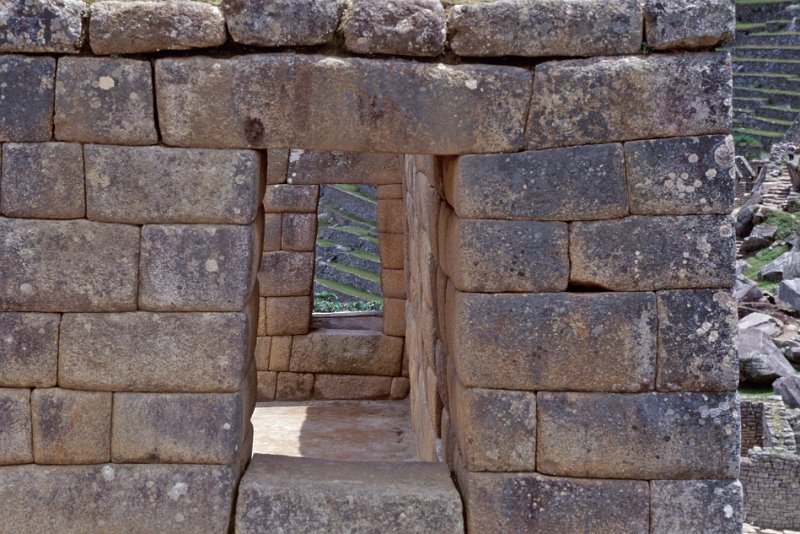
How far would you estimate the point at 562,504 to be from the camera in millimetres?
4949

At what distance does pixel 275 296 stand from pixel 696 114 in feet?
25.8

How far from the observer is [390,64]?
4.82 meters

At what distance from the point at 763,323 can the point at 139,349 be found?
23.8 m

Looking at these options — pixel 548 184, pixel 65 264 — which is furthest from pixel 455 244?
pixel 65 264

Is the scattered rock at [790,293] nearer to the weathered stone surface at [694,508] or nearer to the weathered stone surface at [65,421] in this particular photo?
the weathered stone surface at [694,508]

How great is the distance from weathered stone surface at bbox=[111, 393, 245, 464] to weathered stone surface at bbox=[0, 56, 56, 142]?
1.45 m

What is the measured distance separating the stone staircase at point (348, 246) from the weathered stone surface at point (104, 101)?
27.0 meters

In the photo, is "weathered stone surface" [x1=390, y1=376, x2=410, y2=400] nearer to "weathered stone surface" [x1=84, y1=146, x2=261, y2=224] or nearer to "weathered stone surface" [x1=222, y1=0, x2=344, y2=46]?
"weathered stone surface" [x1=84, y1=146, x2=261, y2=224]

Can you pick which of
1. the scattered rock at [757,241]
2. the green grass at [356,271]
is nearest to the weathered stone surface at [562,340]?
the green grass at [356,271]

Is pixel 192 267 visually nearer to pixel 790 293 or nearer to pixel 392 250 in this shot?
pixel 392 250

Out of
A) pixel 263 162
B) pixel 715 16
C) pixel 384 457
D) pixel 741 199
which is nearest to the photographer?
pixel 715 16

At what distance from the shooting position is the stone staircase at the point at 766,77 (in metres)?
51.5

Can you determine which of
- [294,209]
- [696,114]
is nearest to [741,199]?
[294,209]

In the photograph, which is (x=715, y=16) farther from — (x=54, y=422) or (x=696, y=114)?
(x=54, y=422)
